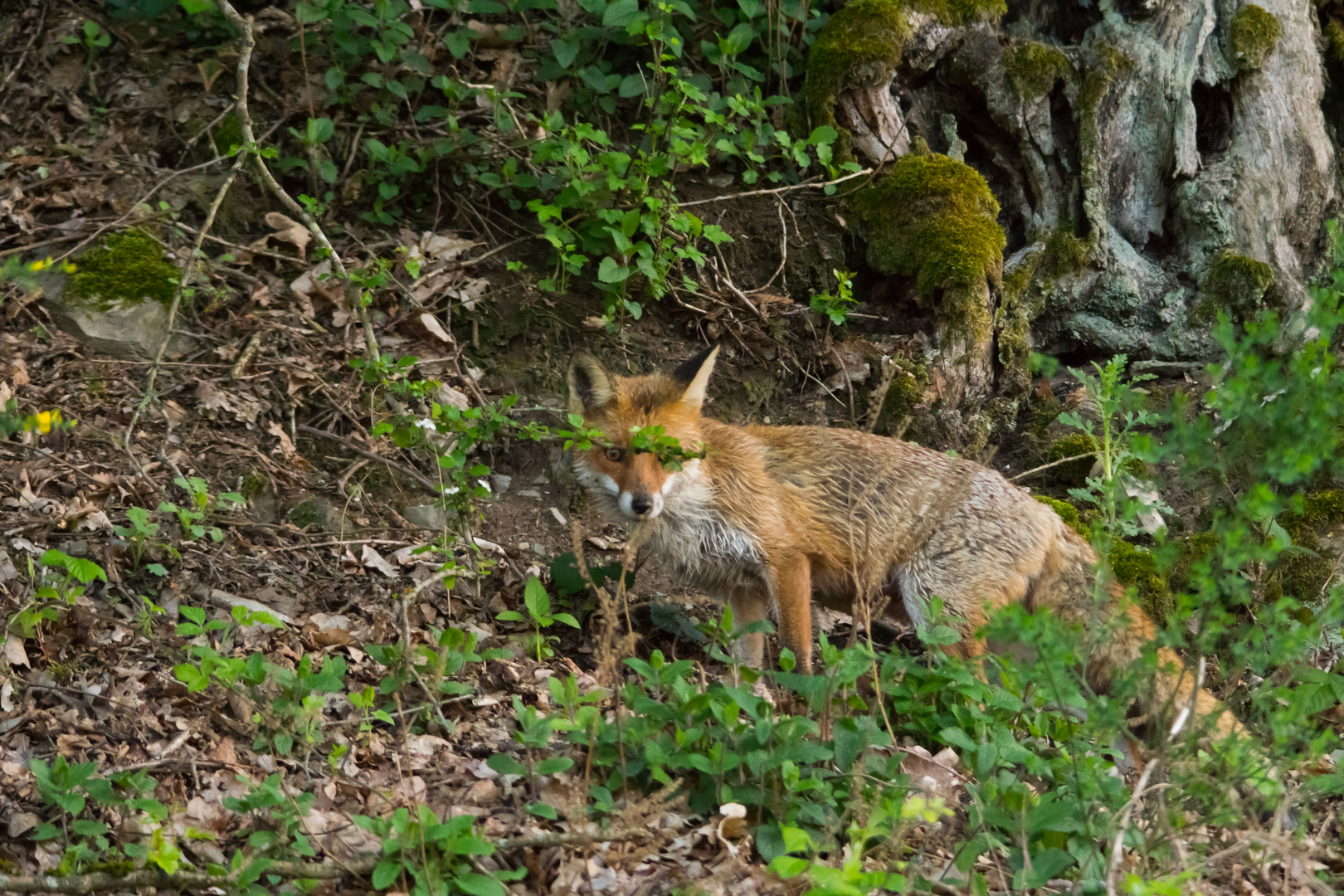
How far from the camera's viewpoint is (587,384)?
17.3 feet

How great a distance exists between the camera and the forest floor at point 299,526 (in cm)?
325

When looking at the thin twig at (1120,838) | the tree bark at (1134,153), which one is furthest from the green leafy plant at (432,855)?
the tree bark at (1134,153)

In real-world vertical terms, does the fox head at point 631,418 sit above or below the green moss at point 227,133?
below

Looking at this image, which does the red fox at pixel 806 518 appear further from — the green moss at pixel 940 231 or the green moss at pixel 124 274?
the green moss at pixel 124 274

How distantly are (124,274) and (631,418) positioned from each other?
3097mm

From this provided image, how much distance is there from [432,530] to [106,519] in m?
1.57

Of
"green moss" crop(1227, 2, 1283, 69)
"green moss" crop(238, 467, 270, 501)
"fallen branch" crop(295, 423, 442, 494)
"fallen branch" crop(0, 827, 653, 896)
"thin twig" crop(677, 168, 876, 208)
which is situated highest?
"green moss" crop(1227, 2, 1283, 69)

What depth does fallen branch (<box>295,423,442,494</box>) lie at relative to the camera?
5.39 meters

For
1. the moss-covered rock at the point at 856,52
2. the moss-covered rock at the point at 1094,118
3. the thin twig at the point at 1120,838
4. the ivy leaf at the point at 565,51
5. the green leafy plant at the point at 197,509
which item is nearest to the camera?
the thin twig at the point at 1120,838

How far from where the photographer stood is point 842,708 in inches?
144

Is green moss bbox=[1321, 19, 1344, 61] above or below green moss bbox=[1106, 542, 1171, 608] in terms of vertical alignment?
above

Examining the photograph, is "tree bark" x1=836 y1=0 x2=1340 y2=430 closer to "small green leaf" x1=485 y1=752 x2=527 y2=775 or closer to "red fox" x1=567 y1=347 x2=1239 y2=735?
"red fox" x1=567 y1=347 x2=1239 y2=735

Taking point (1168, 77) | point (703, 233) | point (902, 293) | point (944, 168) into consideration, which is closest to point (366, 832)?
point (703, 233)

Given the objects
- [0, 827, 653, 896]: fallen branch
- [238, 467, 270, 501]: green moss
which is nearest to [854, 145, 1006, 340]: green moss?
[238, 467, 270, 501]: green moss
